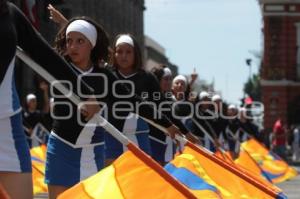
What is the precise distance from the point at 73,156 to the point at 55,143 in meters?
0.14

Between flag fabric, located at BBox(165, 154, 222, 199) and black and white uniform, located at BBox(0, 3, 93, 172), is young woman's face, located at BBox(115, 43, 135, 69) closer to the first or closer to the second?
flag fabric, located at BBox(165, 154, 222, 199)

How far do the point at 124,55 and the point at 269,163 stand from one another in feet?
41.5

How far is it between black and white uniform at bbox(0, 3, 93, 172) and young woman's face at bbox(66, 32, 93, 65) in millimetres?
1310

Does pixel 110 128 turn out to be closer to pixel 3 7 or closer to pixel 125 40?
pixel 3 7

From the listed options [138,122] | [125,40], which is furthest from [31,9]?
[138,122]

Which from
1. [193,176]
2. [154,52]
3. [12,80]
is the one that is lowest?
[154,52]

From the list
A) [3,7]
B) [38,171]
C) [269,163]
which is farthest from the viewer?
[269,163]

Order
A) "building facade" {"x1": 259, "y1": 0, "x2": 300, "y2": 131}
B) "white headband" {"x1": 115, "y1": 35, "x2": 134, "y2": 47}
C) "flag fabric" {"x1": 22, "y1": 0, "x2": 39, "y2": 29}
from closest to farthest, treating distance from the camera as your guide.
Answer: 1. "white headband" {"x1": 115, "y1": 35, "x2": 134, "y2": 47}
2. "flag fabric" {"x1": 22, "y1": 0, "x2": 39, "y2": 29}
3. "building facade" {"x1": 259, "y1": 0, "x2": 300, "y2": 131}

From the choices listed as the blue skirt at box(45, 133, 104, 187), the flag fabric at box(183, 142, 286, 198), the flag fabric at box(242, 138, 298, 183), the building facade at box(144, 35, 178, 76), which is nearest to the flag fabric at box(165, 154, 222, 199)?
the flag fabric at box(183, 142, 286, 198)

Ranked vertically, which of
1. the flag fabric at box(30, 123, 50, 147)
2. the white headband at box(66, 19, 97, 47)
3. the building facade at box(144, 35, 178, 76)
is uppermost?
the white headband at box(66, 19, 97, 47)

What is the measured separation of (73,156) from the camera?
5586mm

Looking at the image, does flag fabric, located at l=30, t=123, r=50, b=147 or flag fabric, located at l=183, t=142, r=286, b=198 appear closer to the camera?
flag fabric, located at l=183, t=142, r=286, b=198

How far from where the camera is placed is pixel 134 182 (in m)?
4.98

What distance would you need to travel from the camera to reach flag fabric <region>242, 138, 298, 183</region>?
1927cm
